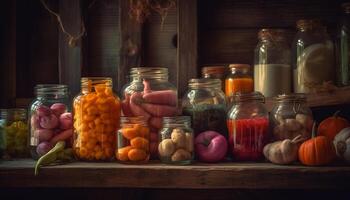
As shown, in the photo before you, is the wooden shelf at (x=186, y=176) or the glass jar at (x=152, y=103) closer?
the wooden shelf at (x=186, y=176)

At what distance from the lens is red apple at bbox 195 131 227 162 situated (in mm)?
1254

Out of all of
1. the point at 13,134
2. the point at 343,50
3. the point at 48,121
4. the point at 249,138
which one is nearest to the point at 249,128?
the point at 249,138

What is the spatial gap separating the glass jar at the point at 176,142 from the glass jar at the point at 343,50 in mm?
488

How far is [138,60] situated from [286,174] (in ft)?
2.24

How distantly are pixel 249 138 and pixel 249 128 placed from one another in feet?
0.09

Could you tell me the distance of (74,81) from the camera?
161 cm

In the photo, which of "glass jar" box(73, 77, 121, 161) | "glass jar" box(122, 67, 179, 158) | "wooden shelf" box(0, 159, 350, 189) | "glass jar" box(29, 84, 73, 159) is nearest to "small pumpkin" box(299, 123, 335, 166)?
"wooden shelf" box(0, 159, 350, 189)

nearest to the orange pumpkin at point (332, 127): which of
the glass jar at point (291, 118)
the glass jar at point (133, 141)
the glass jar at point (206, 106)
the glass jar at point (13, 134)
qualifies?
the glass jar at point (291, 118)

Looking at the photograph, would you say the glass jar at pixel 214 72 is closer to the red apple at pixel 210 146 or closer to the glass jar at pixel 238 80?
the glass jar at pixel 238 80

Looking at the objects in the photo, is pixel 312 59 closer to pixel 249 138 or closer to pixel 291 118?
pixel 291 118

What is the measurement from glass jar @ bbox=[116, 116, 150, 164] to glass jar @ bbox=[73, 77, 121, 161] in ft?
0.14

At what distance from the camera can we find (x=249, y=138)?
1.28 meters

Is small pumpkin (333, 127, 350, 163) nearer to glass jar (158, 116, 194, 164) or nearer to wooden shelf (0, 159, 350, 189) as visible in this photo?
wooden shelf (0, 159, 350, 189)

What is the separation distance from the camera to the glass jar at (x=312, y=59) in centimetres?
137
